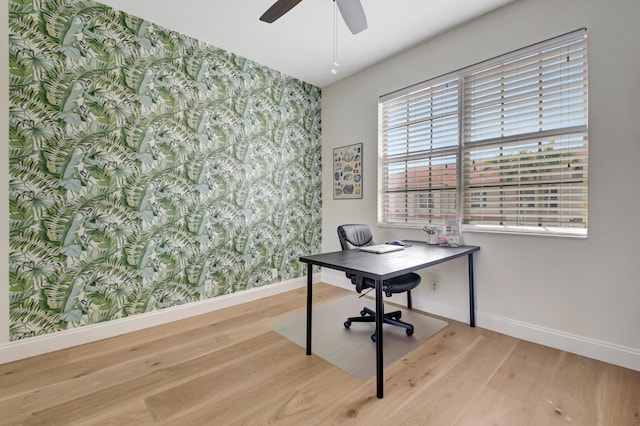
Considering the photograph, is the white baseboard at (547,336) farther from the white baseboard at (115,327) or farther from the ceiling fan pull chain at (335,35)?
the ceiling fan pull chain at (335,35)

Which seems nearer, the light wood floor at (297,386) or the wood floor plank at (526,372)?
the light wood floor at (297,386)

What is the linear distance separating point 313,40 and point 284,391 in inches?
124

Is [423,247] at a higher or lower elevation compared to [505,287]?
higher

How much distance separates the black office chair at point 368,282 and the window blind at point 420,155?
650 mm

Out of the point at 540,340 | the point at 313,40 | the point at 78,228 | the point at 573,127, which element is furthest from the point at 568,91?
the point at 78,228

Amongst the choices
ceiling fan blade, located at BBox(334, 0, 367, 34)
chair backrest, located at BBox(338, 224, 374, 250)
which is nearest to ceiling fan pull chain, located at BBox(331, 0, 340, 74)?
ceiling fan blade, located at BBox(334, 0, 367, 34)

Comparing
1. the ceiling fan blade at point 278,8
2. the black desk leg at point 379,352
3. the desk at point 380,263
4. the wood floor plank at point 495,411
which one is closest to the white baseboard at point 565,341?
the desk at point 380,263

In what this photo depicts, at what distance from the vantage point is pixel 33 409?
1646 mm

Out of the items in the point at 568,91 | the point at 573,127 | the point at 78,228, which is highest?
the point at 568,91

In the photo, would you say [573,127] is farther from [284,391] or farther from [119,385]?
[119,385]

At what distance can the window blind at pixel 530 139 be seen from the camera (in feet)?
7.25

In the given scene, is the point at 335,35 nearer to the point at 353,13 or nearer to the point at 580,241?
the point at 353,13

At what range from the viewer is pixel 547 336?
2.30 m

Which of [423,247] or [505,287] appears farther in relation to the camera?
[423,247]
